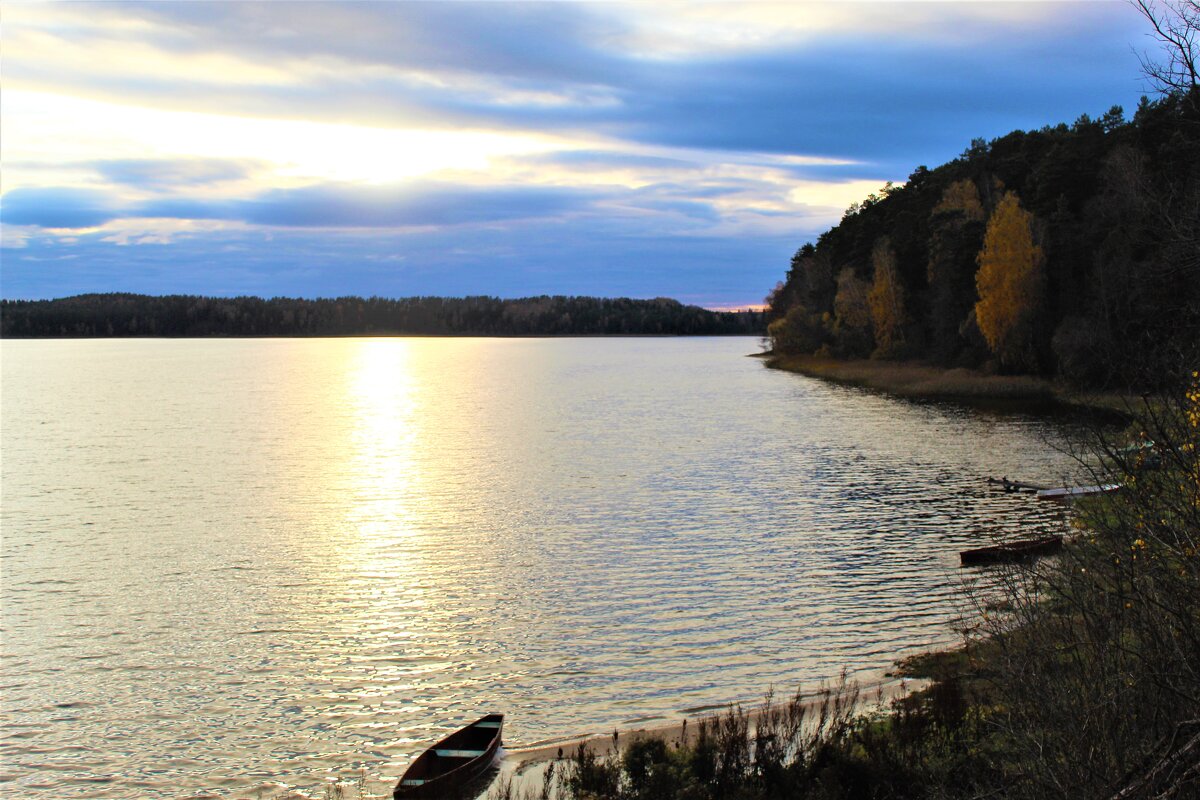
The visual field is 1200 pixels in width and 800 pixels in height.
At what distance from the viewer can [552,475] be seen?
165ft

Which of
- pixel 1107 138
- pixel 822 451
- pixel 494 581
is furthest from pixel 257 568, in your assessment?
pixel 1107 138

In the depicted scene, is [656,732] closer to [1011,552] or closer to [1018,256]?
[1011,552]

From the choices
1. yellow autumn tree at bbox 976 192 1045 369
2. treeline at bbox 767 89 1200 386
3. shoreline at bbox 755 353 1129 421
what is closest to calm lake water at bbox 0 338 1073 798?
shoreline at bbox 755 353 1129 421

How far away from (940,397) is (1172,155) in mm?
28012

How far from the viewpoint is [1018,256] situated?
8206 cm

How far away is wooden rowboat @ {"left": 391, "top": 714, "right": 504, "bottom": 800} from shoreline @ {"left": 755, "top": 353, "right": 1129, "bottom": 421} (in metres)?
57.1

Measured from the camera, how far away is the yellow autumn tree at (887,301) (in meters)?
110

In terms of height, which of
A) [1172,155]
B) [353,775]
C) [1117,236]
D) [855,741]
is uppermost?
[1172,155]

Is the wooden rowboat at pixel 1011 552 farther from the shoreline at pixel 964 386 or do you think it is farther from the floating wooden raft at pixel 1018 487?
the shoreline at pixel 964 386

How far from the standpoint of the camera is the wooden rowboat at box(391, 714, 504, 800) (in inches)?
607

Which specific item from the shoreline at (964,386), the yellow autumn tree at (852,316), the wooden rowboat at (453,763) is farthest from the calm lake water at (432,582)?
the yellow autumn tree at (852,316)

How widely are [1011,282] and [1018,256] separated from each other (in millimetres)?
2255

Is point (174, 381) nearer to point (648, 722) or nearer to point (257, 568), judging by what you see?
point (257, 568)

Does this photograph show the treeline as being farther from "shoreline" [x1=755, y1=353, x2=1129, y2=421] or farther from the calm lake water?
the calm lake water
